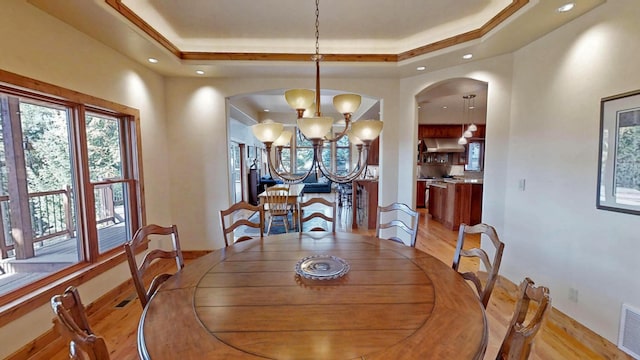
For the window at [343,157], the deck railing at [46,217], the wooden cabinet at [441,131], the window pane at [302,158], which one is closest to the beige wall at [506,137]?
the deck railing at [46,217]

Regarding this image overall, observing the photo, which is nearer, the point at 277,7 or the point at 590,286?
the point at 590,286

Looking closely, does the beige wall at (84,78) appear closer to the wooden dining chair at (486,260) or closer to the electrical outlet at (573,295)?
the wooden dining chair at (486,260)

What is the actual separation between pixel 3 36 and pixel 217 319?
2440 millimetres

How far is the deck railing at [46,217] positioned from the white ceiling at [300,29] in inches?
58.6

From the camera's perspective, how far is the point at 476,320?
42.8 inches

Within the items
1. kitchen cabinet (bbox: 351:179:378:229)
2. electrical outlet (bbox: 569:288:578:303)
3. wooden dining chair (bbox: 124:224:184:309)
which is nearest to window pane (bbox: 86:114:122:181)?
wooden dining chair (bbox: 124:224:184:309)

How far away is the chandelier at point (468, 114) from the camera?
6.25 meters

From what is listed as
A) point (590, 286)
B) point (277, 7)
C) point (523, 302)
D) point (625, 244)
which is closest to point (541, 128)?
point (625, 244)

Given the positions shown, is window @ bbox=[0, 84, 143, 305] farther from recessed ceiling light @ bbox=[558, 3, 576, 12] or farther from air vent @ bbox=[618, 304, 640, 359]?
air vent @ bbox=[618, 304, 640, 359]

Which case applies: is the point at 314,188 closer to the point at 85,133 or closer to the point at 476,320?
the point at 85,133

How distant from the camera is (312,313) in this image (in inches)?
44.5

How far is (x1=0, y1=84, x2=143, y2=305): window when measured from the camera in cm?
201

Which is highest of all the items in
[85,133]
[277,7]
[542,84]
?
[277,7]

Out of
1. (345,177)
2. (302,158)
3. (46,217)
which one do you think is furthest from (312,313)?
(302,158)
